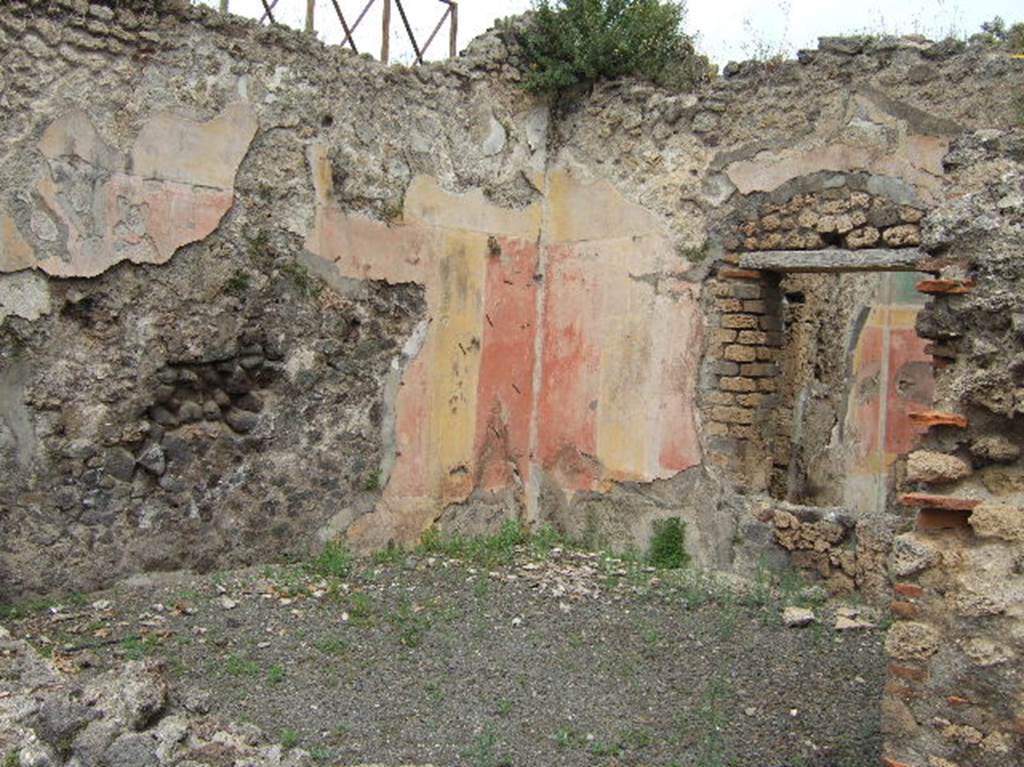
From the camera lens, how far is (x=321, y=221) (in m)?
5.90

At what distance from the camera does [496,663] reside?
4562mm

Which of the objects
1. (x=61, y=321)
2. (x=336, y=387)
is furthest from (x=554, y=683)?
(x=61, y=321)

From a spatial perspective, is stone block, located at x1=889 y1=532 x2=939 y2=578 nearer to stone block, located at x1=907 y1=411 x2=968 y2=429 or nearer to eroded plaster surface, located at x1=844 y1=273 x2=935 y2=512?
stone block, located at x1=907 y1=411 x2=968 y2=429

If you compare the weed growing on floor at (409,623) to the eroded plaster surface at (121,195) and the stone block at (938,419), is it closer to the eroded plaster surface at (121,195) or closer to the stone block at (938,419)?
the eroded plaster surface at (121,195)

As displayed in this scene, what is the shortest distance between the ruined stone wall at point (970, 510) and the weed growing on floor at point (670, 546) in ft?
9.66

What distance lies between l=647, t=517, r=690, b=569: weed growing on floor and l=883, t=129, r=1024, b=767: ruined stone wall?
294 cm

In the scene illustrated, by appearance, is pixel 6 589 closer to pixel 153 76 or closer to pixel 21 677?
pixel 21 677

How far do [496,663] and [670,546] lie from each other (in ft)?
6.56

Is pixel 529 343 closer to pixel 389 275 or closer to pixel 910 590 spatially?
pixel 389 275

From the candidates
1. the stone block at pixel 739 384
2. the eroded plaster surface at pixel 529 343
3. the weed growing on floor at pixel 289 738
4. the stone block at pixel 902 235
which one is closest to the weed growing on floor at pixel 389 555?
the eroded plaster surface at pixel 529 343

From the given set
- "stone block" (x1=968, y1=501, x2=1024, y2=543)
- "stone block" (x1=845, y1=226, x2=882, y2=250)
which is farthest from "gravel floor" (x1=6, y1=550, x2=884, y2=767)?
"stone block" (x1=845, y1=226, x2=882, y2=250)

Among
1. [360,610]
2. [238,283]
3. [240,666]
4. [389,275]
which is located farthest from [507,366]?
[240,666]

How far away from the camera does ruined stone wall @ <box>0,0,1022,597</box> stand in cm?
505

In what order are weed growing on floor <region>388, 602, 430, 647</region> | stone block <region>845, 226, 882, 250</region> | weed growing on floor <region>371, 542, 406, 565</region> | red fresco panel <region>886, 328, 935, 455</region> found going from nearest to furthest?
1. weed growing on floor <region>388, 602, 430, 647</region>
2. stone block <region>845, 226, 882, 250</region>
3. weed growing on floor <region>371, 542, 406, 565</region>
4. red fresco panel <region>886, 328, 935, 455</region>
